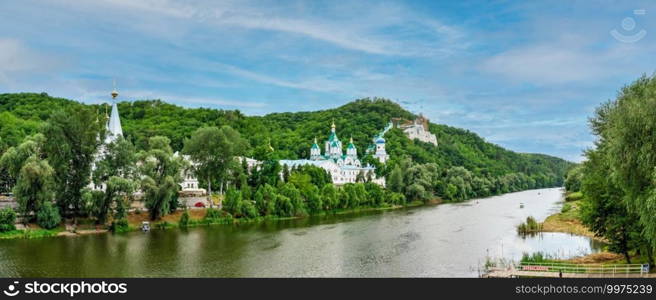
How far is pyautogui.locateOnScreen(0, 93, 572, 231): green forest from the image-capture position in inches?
1505

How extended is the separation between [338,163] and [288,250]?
5152 cm

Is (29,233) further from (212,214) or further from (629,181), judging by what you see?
(629,181)

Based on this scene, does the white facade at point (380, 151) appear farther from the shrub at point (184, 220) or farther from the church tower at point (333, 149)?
the shrub at point (184, 220)

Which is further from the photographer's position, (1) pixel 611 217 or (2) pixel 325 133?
(2) pixel 325 133

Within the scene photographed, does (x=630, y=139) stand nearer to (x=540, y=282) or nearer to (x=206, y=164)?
(x=540, y=282)

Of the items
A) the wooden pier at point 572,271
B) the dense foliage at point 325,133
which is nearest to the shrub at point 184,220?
the dense foliage at point 325,133

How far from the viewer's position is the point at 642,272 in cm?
2005

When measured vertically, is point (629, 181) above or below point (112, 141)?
below

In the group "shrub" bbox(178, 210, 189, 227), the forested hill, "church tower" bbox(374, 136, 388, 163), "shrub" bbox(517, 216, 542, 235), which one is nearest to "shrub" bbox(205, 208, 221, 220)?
"shrub" bbox(178, 210, 189, 227)

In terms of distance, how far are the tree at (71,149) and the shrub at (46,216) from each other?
1.70 m

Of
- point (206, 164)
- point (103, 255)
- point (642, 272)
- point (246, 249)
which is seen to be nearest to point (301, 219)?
point (206, 164)

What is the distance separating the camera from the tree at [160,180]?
41.5 metres

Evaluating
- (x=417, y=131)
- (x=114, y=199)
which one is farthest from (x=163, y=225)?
(x=417, y=131)

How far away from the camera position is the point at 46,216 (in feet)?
120
